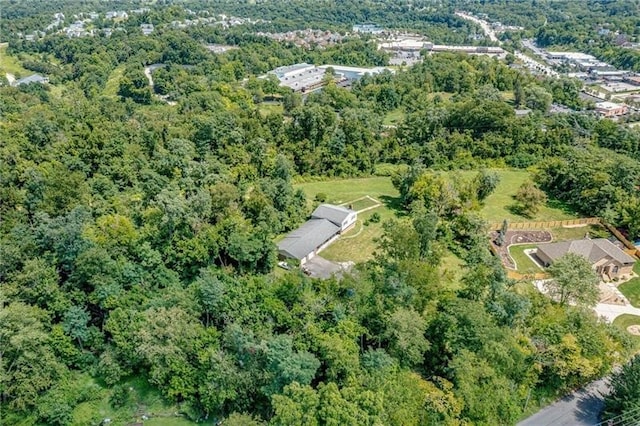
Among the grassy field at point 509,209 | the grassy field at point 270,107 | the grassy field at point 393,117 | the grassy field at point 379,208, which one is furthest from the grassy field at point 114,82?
the grassy field at point 509,209

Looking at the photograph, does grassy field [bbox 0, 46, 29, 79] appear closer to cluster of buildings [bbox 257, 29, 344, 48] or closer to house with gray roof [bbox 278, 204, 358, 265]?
cluster of buildings [bbox 257, 29, 344, 48]

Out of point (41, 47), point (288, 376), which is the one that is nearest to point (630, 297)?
point (288, 376)

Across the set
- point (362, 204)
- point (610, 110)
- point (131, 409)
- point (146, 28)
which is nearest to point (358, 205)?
point (362, 204)

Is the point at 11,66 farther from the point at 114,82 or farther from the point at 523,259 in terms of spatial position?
the point at 523,259

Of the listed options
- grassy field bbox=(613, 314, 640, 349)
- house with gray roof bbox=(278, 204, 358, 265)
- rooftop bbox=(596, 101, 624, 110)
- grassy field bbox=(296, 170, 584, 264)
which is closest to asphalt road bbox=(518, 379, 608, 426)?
grassy field bbox=(613, 314, 640, 349)

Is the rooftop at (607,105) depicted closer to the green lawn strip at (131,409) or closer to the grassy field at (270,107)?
the grassy field at (270,107)
